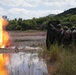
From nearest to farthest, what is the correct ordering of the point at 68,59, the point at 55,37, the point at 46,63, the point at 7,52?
1. the point at 68,59
2. the point at 46,63
3. the point at 55,37
4. the point at 7,52

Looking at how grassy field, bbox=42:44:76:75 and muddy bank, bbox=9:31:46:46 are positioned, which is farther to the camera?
muddy bank, bbox=9:31:46:46

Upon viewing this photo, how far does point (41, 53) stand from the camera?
16.8 m

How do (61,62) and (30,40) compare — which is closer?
(61,62)

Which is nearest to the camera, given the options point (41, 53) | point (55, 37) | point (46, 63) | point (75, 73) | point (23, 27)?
point (75, 73)

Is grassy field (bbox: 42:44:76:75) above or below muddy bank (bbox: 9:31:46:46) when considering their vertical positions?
above

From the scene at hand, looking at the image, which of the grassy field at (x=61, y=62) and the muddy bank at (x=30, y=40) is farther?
the muddy bank at (x=30, y=40)

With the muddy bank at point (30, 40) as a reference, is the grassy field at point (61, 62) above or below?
above

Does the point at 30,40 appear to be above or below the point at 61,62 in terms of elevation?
below

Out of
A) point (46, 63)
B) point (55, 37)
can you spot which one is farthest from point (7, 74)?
point (55, 37)

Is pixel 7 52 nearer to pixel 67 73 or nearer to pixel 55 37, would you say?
pixel 55 37

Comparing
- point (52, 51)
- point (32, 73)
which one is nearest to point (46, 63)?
point (52, 51)

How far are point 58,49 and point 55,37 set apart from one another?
9.49 ft

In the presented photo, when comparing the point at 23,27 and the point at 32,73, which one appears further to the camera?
the point at 23,27

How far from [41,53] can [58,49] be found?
1.54m
